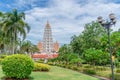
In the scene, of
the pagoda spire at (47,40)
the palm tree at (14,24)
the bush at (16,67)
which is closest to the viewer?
the bush at (16,67)

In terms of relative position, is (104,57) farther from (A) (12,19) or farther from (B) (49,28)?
(B) (49,28)

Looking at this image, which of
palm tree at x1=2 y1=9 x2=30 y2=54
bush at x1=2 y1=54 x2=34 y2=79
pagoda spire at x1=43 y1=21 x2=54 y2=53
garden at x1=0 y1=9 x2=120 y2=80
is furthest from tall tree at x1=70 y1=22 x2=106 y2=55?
pagoda spire at x1=43 y1=21 x2=54 y2=53

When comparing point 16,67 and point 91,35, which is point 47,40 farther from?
point 16,67

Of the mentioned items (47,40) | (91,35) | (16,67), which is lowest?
(16,67)

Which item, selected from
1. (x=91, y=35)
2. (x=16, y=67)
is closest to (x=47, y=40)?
(x=91, y=35)

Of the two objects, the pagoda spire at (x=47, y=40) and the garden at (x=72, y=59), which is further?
the pagoda spire at (x=47, y=40)

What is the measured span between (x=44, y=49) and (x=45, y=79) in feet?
435

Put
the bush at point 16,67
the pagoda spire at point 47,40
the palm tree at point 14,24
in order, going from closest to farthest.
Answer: the bush at point 16,67, the palm tree at point 14,24, the pagoda spire at point 47,40

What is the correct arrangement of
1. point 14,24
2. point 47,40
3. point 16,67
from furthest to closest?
point 47,40, point 14,24, point 16,67

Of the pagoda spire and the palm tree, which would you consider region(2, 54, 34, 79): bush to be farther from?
the pagoda spire

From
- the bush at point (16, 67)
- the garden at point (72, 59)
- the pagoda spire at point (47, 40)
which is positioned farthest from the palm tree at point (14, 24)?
the pagoda spire at point (47, 40)

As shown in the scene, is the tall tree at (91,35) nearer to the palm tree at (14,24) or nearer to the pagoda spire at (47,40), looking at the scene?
the palm tree at (14,24)

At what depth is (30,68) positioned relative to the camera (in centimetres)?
1741

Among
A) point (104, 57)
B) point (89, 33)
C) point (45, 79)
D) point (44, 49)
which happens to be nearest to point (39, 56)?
point (44, 49)
